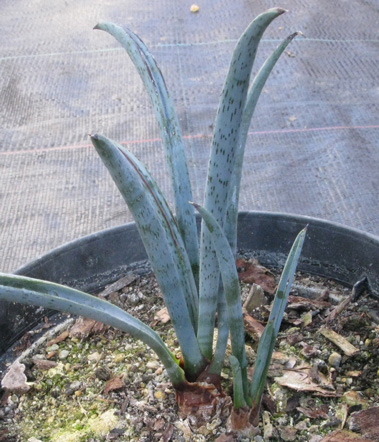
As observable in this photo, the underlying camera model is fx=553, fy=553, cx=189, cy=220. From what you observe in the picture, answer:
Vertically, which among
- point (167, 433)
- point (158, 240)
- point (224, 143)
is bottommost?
point (167, 433)

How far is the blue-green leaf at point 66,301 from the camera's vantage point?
23.7 inches

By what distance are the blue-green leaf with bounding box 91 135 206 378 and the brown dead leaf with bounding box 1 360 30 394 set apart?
30 cm

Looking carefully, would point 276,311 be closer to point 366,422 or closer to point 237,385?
point 237,385

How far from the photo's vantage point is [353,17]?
10.2 feet

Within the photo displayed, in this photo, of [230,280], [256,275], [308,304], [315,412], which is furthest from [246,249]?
[230,280]

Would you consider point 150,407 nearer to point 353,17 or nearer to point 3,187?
point 3,187

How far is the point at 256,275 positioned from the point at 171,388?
1.05 ft

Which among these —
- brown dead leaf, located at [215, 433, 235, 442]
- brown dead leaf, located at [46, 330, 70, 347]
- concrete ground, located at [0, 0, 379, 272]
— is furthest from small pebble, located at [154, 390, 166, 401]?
concrete ground, located at [0, 0, 379, 272]

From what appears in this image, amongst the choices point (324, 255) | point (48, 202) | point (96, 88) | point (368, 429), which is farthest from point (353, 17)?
point (368, 429)

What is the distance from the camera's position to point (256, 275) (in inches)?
44.2

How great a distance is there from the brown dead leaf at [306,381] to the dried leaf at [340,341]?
0.22ft

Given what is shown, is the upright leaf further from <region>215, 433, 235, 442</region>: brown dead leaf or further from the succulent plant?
<region>215, 433, 235, 442</region>: brown dead leaf

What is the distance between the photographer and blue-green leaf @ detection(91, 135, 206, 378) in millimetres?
555

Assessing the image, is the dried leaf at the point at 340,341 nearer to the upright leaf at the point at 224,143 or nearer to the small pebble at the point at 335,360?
the small pebble at the point at 335,360
